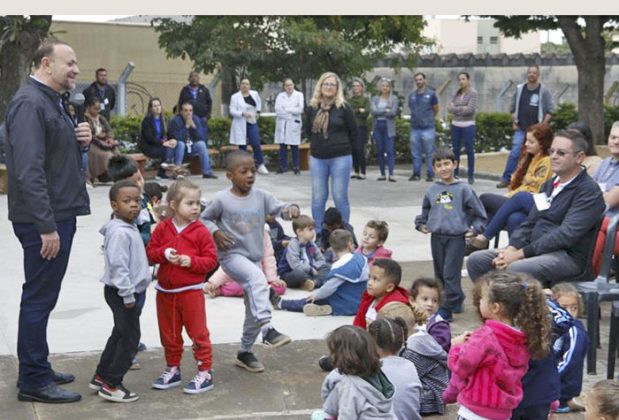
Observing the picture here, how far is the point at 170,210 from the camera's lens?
271 inches

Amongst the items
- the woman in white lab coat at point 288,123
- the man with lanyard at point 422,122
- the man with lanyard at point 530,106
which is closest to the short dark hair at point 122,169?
the man with lanyard at point 530,106

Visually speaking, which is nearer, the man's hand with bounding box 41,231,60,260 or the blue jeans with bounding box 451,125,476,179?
the man's hand with bounding box 41,231,60,260

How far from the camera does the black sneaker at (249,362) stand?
688cm

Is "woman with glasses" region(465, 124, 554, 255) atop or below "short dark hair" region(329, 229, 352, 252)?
atop

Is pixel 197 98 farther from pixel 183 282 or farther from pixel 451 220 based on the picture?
pixel 183 282

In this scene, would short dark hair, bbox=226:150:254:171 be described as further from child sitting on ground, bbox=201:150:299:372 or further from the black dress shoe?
the black dress shoe

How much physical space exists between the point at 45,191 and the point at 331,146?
198 inches

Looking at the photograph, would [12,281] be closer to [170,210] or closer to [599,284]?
[170,210]

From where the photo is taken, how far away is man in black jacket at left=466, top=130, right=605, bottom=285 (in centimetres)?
720

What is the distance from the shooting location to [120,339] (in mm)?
6246

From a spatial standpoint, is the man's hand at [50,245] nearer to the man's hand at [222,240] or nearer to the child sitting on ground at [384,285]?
the man's hand at [222,240]

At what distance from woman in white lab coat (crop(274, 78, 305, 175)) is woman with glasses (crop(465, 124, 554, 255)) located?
29.6 feet

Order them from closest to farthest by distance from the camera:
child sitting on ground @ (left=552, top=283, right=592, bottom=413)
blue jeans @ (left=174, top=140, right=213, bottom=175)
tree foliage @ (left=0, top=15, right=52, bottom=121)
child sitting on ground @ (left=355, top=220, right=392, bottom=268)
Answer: child sitting on ground @ (left=552, top=283, right=592, bottom=413) → child sitting on ground @ (left=355, top=220, right=392, bottom=268) → blue jeans @ (left=174, top=140, right=213, bottom=175) → tree foliage @ (left=0, top=15, right=52, bottom=121)

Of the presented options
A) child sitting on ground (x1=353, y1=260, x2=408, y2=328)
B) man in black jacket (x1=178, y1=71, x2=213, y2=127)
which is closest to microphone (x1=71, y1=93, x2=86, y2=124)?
man in black jacket (x1=178, y1=71, x2=213, y2=127)
